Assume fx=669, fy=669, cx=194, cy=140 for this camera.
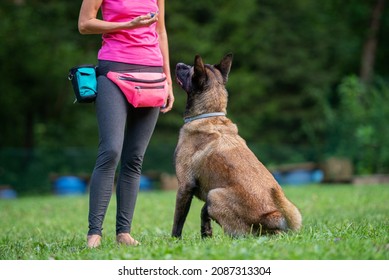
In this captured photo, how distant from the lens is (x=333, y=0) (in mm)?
33375

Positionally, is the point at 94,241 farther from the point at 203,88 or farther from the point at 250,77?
the point at 250,77

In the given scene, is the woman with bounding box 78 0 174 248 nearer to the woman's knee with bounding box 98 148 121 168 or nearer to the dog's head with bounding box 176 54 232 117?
the woman's knee with bounding box 98 148 121 168

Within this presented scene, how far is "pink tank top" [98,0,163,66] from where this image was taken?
19.3 ft

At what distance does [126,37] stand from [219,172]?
1448 millimetres

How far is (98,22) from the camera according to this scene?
5.80 meters

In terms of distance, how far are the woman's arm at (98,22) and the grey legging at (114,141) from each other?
31 cm

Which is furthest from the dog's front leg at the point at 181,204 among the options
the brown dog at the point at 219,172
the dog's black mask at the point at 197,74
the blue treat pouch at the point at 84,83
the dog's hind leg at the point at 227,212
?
the blue treat pouch at the point at 84,83

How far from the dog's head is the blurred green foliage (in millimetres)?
16324

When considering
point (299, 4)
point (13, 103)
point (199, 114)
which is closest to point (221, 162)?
point (199, 114)

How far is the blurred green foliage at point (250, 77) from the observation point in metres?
23.4

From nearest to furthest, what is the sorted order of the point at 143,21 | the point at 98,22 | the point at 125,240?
the point at 143,21 → the point at 98,22 → the point at 125,240

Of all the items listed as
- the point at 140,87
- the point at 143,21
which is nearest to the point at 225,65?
the point at 140,87

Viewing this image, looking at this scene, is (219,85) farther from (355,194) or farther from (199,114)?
(355,194)

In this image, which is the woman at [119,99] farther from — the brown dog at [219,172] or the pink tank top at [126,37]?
the brown dog at [219,172]
